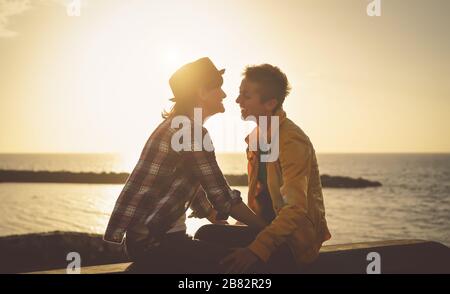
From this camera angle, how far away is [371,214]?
44.9 metres

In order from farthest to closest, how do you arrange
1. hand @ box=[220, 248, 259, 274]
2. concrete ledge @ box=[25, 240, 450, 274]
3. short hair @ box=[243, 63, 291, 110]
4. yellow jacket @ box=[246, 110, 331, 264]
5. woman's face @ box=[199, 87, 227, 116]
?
1. concrete ledge @ box=[25, 240, 450, 274]
2. short hair @ box=[243, 63, 291, 110]
3. woman's face @ box=[199, 87, 227, 116]
4. yellow jacket @ box=[246, 110, 331, 264]
5. hand @ box=[220, 248, 259, 274]

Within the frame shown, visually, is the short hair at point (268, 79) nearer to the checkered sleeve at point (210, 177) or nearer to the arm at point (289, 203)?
the arm at point (289, 203)

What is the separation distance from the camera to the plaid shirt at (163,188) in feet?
11.3

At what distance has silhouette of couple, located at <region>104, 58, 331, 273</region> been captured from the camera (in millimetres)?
3439

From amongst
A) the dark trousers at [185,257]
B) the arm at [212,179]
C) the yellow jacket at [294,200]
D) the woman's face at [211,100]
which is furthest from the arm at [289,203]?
the woman's face at [211,100]

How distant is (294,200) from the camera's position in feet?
11.2

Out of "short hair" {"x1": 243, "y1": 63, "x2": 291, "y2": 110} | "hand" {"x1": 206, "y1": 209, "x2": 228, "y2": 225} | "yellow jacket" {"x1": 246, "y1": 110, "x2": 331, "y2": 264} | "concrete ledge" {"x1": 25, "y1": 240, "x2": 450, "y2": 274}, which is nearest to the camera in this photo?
"yellow jacket" {"x1": 246, "y1": 110, "x2": 331, "y2": 264}

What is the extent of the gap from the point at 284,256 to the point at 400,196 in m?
67.8

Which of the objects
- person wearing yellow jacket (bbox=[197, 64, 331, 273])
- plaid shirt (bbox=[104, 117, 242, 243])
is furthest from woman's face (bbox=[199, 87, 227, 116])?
person wearing yellow jacket (bbox=[197, 64, 331, 273])

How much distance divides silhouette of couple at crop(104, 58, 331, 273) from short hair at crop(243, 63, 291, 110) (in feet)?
0.77

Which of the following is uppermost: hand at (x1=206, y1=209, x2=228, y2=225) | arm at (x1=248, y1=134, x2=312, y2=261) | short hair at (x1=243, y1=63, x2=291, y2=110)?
short hair at (x1=243, y1=63, x2=291, y2=110)

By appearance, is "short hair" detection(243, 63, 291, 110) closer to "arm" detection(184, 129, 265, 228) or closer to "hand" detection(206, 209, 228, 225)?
"arm" detection(184, 129, 265, 228)

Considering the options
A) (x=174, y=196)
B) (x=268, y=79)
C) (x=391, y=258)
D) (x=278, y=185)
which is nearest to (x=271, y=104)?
(x=268, y=79)
